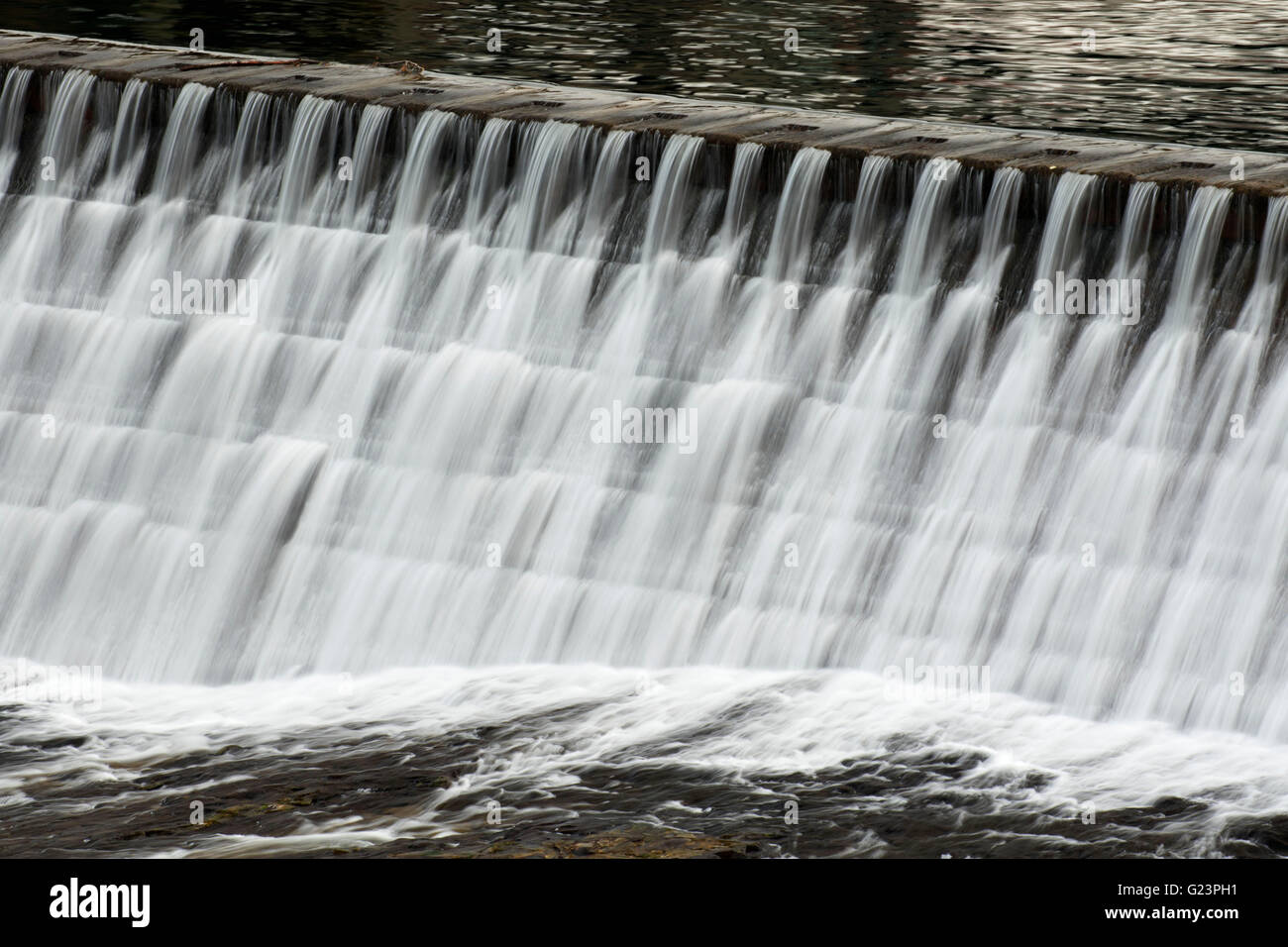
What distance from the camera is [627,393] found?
48.8 ft

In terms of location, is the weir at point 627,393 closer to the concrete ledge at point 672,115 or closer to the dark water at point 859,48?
the concrete ledge at point 672,115

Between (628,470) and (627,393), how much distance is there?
0.62m

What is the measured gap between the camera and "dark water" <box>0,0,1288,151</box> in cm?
1953

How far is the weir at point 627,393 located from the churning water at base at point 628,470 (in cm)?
3

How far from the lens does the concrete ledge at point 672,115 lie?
1414cm

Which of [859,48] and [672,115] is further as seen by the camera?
[859,48]

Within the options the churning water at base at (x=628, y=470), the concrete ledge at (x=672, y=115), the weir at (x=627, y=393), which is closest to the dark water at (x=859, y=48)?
the concrete ledge at (x=672, y=115)

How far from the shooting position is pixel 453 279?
51.6 feet

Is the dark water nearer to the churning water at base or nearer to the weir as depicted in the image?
the weir

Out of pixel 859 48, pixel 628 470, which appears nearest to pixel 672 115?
pixel 628 470

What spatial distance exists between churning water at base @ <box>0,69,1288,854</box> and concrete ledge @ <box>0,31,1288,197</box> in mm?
175

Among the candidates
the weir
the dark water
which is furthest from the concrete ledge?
the dark water

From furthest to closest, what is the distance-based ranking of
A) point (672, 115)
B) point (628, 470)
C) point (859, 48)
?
point (859, 48) < point (672, 115) < point (628, 470)

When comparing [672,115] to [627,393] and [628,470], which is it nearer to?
[627,393]
